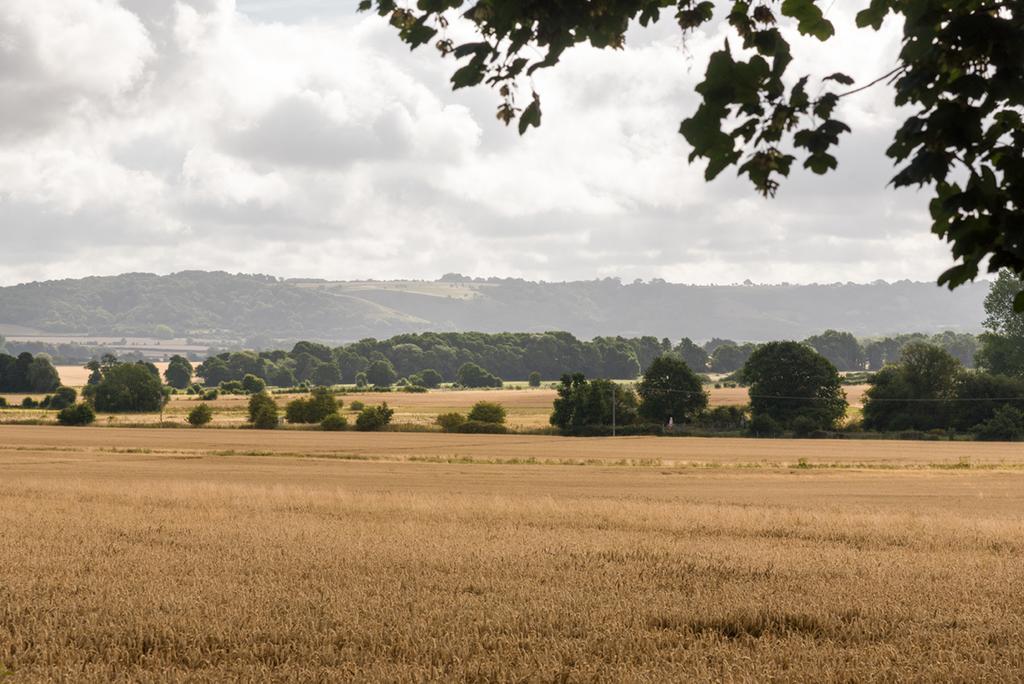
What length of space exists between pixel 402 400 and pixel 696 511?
134 meters

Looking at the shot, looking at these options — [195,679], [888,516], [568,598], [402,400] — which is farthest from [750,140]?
[402,400]

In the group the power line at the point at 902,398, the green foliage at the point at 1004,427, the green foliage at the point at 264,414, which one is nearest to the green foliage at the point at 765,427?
the power line at the point at 902,398

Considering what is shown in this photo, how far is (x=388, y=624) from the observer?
1152cm

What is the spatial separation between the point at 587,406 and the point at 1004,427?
3739cm

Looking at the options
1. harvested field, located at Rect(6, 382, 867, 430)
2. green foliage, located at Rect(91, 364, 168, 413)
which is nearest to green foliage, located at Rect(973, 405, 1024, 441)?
harvested field, located at Rect(6, 382, 867, 430)

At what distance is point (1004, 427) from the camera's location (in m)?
94.3

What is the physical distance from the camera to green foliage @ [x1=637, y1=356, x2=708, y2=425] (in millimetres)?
104250

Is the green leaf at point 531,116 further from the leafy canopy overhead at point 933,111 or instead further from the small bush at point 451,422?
the small bush at point 451,422

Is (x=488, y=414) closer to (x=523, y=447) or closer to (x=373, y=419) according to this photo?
(x=373, y=419)

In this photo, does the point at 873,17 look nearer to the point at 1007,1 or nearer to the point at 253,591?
the point at 1007,1

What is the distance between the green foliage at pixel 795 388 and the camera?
338 ft

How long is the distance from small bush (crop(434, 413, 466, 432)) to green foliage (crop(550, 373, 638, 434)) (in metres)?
9.06

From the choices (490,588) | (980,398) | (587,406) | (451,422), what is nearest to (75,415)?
(451,422)

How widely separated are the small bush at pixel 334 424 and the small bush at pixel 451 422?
10.1m
